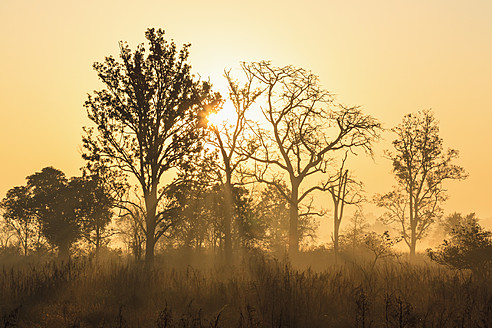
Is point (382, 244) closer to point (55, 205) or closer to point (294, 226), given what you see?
point (294, 226)

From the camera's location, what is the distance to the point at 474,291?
10.3m

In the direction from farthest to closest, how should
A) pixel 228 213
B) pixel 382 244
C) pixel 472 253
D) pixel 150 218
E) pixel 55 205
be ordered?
pixel 55 205 → pixel 228 213 → pixel 382 244 → pixel 150 218 → pixel 472 253

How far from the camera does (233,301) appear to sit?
31.0 ft

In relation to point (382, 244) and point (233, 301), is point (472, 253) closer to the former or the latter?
point (382, 244)

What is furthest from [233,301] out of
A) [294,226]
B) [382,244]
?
[294,226]

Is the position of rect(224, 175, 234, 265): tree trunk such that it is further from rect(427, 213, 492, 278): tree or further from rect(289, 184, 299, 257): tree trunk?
rect(427, 213, 492, 278): tree

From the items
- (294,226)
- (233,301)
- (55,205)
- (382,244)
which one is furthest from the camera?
(55,205)

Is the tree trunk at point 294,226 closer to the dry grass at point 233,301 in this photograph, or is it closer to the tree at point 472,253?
the tree at point 472,253

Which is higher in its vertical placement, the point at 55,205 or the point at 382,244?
the point at 55,205

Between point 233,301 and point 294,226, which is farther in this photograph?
point 294,226

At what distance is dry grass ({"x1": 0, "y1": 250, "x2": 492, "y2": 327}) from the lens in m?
8.12

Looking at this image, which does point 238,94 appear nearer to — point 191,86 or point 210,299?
point 191,86

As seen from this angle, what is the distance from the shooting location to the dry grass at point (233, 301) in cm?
812

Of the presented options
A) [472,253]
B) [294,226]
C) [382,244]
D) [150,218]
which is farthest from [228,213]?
[472,253]
